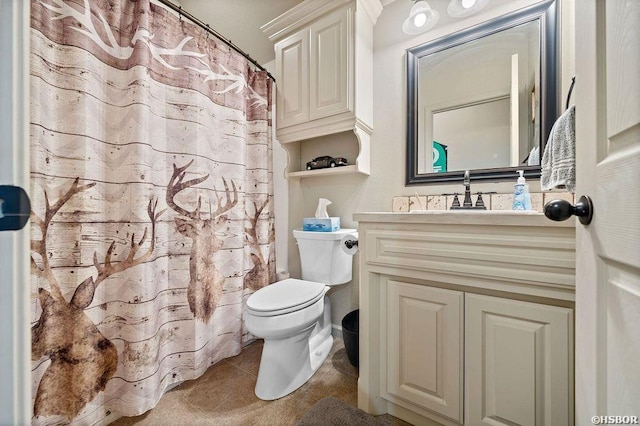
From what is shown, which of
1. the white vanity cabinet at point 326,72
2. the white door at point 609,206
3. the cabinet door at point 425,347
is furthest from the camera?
the white vanity cabinet at point 326,72

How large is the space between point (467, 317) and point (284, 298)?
0.80m

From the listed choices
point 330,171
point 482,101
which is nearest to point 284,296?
point 330,171

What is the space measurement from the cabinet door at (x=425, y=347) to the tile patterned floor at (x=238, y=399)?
210mm

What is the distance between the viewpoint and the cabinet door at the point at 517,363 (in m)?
0.75

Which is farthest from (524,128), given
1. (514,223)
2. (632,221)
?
(632,221)

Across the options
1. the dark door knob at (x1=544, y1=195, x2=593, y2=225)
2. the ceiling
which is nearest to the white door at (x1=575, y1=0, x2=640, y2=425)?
the dark door knob at (x1=544, y1=195, x2=593, y2=225)

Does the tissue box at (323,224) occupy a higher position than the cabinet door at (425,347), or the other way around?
the tissue box at (323,224)

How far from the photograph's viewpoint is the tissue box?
159 centimetres

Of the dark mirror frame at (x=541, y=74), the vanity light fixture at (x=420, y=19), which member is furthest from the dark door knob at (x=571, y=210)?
the vanity light fixture at (x=420, y=19)

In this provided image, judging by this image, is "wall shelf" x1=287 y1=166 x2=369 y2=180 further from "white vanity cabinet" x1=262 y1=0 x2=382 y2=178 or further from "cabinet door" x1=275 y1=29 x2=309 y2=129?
"cabinet door" x1=275 y1=29 x2=309 y2=129

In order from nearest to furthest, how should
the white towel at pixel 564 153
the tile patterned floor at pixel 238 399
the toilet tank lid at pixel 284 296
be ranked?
the white towel at pixel 564 153 < the tile patterned floor at pixel 238 399 < the toilet tank lid at pixel 284 296

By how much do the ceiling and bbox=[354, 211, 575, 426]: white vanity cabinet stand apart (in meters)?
1.31

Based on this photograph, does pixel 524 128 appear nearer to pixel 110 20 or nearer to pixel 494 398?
pixel 494 398

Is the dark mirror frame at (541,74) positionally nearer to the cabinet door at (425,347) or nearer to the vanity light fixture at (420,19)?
the vanity light fixture at (420,19)
